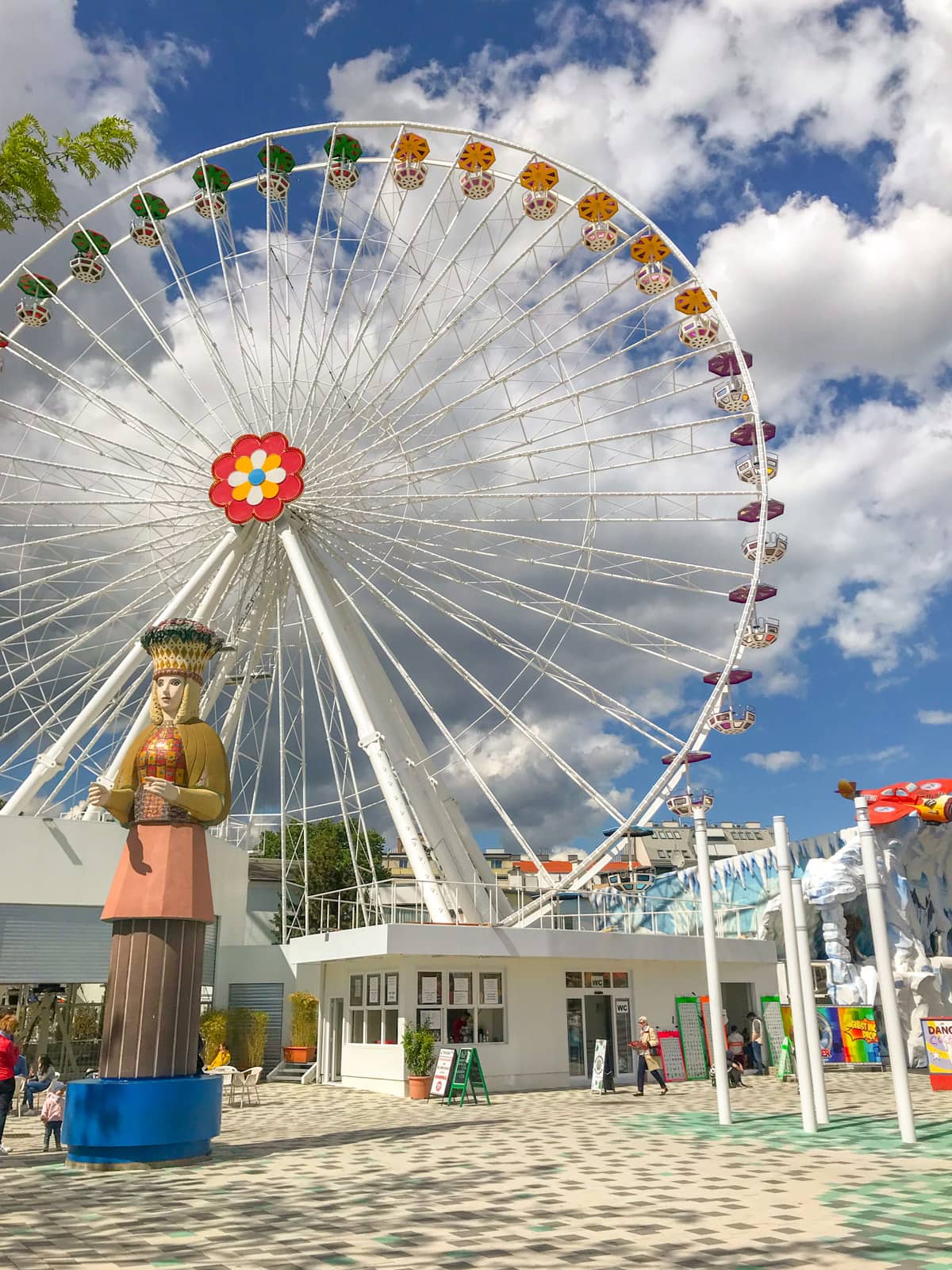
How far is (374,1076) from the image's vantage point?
20969 millimetres

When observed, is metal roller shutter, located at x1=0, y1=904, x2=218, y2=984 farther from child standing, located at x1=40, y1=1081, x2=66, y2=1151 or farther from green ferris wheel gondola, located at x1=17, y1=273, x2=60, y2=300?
green ferris wheel gondola, located at x1=17, y1=273, x2=60, y2=300

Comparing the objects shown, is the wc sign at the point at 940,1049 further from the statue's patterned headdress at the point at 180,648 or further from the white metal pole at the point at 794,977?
the statue's patterned headdress at the point at 180,648

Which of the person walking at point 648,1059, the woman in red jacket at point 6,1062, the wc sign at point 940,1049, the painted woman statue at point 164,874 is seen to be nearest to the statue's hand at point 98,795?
the painted woman statue at point 164,874

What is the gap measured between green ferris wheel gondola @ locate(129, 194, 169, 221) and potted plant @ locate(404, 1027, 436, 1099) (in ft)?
64.6

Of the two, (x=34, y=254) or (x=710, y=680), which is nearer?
(x=710, y=680)

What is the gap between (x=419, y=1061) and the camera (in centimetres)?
1923

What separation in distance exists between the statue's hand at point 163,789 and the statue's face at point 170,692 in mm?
1119

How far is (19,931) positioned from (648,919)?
20.4 meters

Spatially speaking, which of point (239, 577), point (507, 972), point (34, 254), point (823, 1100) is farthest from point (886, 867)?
point (34, 254)

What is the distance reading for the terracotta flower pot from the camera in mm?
23531

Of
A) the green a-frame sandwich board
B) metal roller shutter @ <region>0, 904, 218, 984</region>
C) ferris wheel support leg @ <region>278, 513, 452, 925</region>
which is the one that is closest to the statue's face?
ferris wheel support leg @ <region>278, 513, 452, 925</region>

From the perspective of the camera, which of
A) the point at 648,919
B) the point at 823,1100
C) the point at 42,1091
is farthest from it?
the point at 648,919

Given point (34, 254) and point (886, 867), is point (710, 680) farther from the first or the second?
point (34, 254)

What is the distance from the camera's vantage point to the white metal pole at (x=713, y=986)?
46.5ft
